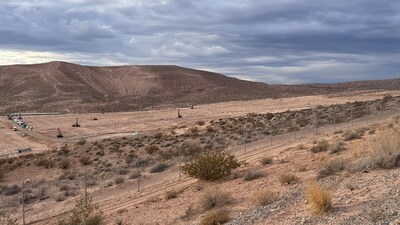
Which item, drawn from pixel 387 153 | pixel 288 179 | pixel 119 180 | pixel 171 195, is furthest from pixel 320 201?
pixel 119 180

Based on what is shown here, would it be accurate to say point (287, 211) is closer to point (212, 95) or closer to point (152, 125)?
point (152, 125)

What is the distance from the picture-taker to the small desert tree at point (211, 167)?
62.2 ft

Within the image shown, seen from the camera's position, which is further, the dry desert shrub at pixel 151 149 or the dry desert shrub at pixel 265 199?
the dry desert shrub at pixel 151 149

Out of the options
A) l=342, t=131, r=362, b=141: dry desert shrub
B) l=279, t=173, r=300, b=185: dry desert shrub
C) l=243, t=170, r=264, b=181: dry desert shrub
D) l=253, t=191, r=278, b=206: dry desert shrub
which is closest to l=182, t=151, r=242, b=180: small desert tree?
l=243, t=170, r=264, b=181: dry desert shrub

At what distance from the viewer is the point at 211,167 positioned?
62.2 feet

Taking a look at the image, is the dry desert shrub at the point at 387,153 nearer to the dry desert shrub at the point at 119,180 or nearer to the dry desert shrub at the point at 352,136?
the dry desert shrub at the point at 352,136

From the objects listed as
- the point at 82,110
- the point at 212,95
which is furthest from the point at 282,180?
the point at 212,95

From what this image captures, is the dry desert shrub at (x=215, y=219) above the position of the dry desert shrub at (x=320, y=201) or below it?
below

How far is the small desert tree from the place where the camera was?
18969 millimetres

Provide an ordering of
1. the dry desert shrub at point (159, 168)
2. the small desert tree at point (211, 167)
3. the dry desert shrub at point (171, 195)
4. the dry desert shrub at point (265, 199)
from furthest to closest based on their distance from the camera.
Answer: the dry desert shrub at point (159, 168) < the small desert tree at point (211, 167) < the dry desert shrub at point (171, 195) < the dry desert shrub at point (265, 199)

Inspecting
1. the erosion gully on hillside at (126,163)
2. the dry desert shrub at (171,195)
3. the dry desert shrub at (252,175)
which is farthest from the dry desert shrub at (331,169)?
the erosion gully on hillside at (126,163)

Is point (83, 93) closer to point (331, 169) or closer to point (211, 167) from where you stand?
point (211, 167)

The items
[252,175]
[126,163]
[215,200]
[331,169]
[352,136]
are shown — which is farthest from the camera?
[126,163]

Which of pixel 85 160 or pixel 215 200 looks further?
pixel 85 160
